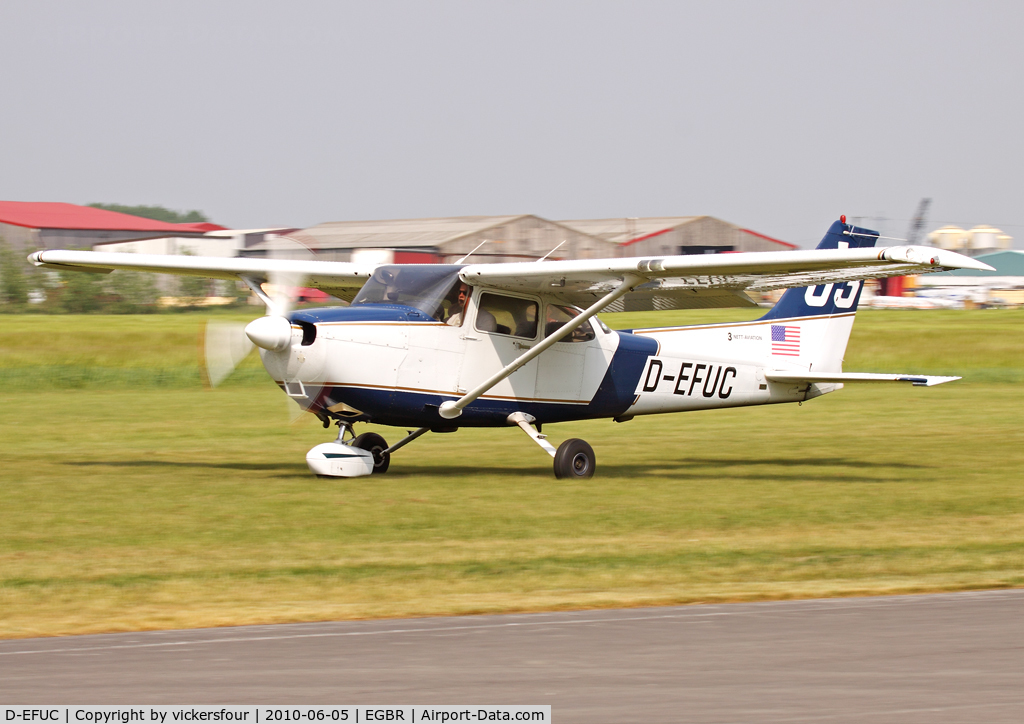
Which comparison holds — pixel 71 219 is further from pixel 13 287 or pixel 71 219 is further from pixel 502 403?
pixel 502 403

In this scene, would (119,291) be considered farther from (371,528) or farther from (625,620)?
(625,620)

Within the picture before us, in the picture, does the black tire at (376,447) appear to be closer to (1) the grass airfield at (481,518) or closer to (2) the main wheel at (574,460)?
(1) the grass airfield at (481,518)

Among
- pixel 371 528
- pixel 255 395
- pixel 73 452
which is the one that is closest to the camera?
pixel 371 528

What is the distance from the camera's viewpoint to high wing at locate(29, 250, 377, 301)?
1433cm

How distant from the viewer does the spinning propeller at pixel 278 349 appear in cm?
1158

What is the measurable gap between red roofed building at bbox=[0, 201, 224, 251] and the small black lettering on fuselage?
81.6 metres

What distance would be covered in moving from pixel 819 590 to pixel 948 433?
12.0 meters

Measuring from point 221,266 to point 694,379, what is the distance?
5903 mm

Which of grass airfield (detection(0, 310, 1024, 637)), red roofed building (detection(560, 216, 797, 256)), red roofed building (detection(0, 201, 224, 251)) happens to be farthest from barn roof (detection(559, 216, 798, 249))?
grass airfield (detection(0, 310, 1024, 637))

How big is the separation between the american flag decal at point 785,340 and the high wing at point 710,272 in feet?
3.40

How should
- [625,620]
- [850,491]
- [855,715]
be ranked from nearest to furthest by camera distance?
[855,715], [625,620], [850,491]

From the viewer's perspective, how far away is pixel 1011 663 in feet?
18.0

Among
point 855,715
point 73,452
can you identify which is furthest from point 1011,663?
point 73,452

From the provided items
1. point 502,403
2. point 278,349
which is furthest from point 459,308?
point 278,349
